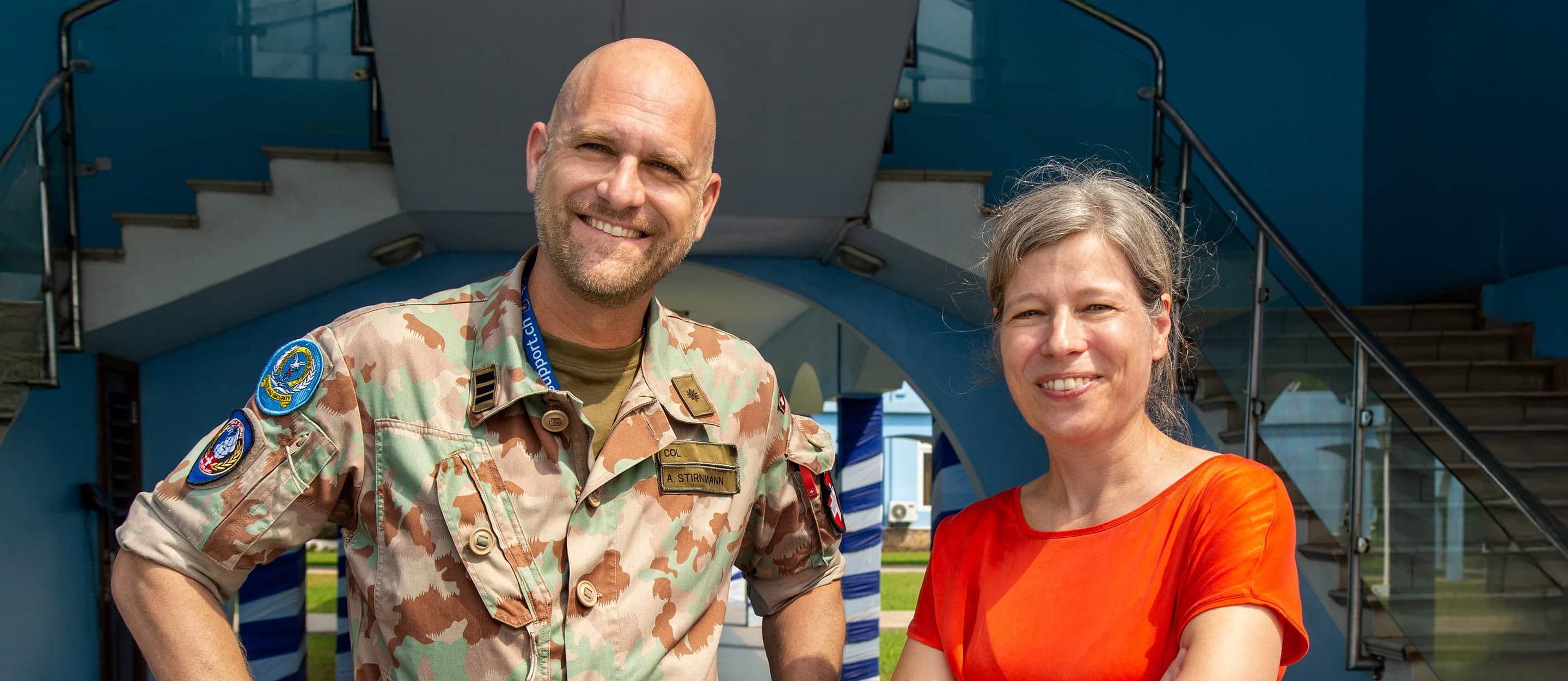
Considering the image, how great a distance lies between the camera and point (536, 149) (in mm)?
1815

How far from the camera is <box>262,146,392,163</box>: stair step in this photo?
17.3 feet

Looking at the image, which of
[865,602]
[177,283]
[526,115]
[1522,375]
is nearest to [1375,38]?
[1522,375]

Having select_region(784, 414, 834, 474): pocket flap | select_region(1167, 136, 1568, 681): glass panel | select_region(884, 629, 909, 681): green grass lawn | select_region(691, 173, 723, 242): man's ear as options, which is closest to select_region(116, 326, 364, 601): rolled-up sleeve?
select_region(691, 173, 723, 242): man's ear

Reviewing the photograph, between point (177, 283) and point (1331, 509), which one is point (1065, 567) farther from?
point (177, 283)

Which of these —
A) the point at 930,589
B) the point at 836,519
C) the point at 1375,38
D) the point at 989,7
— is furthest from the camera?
the point at 1375,38

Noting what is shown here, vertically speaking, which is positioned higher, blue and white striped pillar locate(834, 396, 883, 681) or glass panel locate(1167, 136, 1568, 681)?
glass panel locate(1167, 136, 1568, 681)

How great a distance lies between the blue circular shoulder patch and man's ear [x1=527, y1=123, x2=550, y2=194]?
0.38 metres

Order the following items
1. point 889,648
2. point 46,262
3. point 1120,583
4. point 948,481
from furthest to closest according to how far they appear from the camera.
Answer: point 889,648
point 948,481
point 46,262
point 1120,583

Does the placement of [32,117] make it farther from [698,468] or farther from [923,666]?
[923,666]

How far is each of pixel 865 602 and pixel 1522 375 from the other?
13.3ft

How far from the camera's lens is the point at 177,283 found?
521cm

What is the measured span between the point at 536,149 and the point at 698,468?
1.73ft

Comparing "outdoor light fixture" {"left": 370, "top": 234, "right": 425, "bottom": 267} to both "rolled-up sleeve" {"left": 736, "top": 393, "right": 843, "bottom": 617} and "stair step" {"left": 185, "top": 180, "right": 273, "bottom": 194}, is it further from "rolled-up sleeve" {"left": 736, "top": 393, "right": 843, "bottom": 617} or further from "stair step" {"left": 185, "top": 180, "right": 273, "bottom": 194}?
"rolled-up sleeve" {"left": 736, "top": 393, "right": 843, "bottom": 617}

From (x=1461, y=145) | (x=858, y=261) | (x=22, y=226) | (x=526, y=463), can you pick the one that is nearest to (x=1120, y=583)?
(x=526, y=463)
